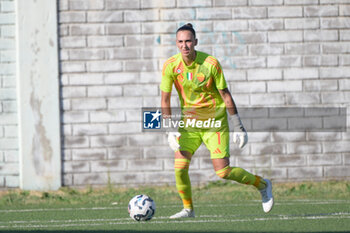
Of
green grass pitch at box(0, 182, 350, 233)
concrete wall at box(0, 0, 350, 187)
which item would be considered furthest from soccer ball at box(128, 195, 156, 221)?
concrete wall at box(0, 0, 350, 187)

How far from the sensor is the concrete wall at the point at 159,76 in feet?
39.2

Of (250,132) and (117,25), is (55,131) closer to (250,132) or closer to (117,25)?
(117,25)

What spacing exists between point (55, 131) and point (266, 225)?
548 centimetres

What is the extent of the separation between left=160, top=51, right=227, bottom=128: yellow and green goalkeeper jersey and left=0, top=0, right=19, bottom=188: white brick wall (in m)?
4.51

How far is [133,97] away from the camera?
472 inches

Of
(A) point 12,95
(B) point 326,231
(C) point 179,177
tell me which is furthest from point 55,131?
(B) point 326,231

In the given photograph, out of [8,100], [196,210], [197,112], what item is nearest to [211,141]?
[197,112]

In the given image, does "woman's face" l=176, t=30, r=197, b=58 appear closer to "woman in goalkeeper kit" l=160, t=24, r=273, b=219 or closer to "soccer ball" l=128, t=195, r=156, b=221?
"woman in goalkeeper kit" l=160, t=24, r=273, b=219

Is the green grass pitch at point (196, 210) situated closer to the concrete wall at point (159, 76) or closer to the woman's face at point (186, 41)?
the concrete wall at point (159, 76)

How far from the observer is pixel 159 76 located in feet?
39.3

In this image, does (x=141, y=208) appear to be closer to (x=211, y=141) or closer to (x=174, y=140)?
(x=174, y=140)

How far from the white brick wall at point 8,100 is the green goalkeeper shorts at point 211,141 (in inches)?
A: 182

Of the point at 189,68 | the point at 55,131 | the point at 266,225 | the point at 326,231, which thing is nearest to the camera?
the point at 326,231

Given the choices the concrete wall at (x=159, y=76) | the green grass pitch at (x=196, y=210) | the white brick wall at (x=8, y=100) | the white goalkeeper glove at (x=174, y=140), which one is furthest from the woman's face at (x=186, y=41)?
the white brick wall at (x=8, y=100)
